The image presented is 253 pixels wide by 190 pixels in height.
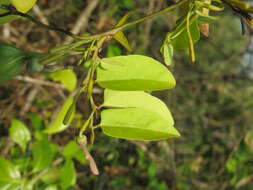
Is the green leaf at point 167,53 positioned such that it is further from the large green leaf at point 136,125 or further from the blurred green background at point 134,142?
the blurred green background at point 134,142

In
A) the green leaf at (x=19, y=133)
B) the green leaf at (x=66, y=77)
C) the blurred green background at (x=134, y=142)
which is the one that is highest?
the green leaf at (x=66, y=77)

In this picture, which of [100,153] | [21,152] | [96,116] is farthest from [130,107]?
[100,153]

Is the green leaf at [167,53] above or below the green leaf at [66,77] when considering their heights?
above

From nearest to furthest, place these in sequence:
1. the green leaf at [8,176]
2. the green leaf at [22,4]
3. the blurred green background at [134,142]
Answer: the green leaf at [22,4] < the green leaf at [8,176] < the blurred green background at [134,142]

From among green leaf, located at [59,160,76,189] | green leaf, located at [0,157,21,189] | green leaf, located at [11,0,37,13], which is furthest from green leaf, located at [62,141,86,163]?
green leaf, located at [11,0,37,13]

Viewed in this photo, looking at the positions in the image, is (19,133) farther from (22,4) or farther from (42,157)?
(22,4)

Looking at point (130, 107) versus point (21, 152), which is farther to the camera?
point (21, 152)

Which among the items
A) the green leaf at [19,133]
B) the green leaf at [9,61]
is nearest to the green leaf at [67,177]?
the green leaf at [19,133]

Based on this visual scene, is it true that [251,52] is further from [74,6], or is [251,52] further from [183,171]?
[74,6]
